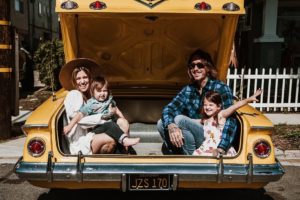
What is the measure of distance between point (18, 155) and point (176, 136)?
3.05 m

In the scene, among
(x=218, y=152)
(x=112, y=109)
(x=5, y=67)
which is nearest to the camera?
(x=218, y=152)

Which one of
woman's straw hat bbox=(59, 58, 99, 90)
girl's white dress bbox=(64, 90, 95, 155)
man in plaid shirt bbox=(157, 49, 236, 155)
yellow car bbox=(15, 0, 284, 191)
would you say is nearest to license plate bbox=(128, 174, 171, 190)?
yellow car bbox=(15, 0, 284, 191)

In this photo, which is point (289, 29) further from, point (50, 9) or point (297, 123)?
point (50, 9)

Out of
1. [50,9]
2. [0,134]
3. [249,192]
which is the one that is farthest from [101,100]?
[50,9]

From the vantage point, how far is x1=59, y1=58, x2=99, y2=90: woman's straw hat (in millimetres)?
4480

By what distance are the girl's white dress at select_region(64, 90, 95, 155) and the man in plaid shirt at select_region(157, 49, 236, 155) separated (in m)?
0.80

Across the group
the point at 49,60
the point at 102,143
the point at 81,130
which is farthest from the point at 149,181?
the point at 49,60

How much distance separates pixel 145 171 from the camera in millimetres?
3594

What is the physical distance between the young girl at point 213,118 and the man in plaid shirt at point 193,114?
0.21ft

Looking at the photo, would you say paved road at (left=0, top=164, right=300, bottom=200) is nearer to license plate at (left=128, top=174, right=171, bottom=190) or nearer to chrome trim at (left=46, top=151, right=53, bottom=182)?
license plate at (left=128, top=174, right=171, bottom=190)

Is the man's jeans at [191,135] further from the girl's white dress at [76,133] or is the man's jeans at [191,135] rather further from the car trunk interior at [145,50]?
the girl's white dress at [76,133]

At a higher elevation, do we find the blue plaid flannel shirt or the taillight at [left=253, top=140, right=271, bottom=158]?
the blue plaid flannel shirt

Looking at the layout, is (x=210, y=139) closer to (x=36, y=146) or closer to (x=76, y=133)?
(x=76, y=133)

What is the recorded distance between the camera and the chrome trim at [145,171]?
3.55m
